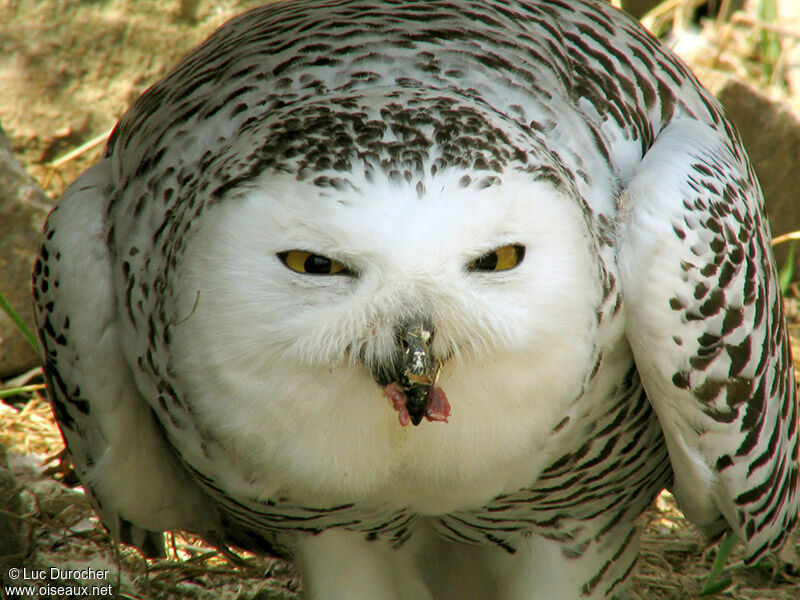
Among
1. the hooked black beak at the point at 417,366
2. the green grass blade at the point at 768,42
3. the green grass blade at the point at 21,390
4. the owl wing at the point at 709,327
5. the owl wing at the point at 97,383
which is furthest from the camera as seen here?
the green grass blade at the point at 768,42

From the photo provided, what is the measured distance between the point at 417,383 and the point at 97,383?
1.13 m

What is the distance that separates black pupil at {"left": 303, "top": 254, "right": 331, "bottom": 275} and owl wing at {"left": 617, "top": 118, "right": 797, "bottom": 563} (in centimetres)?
82

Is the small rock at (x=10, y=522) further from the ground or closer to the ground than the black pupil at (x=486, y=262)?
closer to the ground

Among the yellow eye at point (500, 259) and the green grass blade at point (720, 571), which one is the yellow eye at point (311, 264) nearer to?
the yellow eye at point (500, 259)

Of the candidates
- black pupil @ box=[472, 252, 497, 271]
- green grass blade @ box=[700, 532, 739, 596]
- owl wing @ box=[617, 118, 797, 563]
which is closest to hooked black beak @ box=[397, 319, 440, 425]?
black pupil @ box=[472, 252, 497, 271]

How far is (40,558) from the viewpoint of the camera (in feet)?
12.4

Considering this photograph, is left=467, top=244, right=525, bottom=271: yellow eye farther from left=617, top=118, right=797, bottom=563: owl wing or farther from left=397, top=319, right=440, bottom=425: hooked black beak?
left=617, top=118, right=797, bottom=563: owl wing

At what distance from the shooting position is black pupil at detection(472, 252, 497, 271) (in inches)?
80.7

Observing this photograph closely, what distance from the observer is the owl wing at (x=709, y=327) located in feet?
8.08

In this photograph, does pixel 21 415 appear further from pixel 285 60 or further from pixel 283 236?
pixel 283 236

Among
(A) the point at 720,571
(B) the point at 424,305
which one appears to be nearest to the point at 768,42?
(A) the point at 720,571

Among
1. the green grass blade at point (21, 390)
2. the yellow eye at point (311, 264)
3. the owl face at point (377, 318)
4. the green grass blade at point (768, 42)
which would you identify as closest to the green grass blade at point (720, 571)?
the owl face at point (377, 318)

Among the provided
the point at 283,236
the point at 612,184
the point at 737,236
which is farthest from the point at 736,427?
the point at 283,236

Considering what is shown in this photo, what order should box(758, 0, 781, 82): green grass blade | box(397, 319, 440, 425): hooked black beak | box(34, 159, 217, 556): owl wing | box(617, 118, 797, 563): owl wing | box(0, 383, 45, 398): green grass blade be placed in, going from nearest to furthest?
box(397, 319, 440, 425): hooked black beak
box(617, 118, 797, 563): owl wing
box(34, 159, 217, 556): owl wing
box(0, 383, 45, 398): green grass blade
box(758, 0, 781, 82): green grass blade
